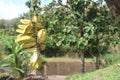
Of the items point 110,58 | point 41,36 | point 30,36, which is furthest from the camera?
point 110,58

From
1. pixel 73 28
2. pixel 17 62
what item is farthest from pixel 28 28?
pixel 73 28

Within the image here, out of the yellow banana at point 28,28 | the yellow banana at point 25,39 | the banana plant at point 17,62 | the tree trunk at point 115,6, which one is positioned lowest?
the banana plant at point 17,62

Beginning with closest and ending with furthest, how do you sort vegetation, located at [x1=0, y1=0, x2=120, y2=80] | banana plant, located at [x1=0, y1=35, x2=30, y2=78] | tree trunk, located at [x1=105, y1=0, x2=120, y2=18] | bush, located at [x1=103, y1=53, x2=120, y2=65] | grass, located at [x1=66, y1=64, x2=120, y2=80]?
tree trunk, located at [x1=105, y1=0, x2=120, y2=18] < grass, located at [x1=66, y1=64, x2=120, y2=80] < banana plant, located at [x1=0, y1=35, x2=30, y2=78] < vegetation, located at [x1=0, y1=0, x2=120, y2=80] < bush, located at [x1=103, y1=53, x2=120, y2=65]

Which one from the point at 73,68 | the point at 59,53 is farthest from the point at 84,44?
the point at 59,53

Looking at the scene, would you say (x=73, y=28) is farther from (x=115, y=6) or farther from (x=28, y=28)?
(x=115, y=6)

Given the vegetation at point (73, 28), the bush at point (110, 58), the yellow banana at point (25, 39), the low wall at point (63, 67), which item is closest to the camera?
the yellow banana at point (25, 39)

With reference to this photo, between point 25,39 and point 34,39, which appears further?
point 25,39

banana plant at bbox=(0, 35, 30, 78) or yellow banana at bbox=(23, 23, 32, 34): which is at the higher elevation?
yellow banana at bbox=(23, 23, 32, 34)

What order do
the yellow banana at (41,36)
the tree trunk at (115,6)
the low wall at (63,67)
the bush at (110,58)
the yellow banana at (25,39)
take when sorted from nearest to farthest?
1. the tree trunk at (115,6)
2. the yellow banana at (41,36)
3. the yellow banana at (25,39)
4. the bush at (110,58)
5. the low wall at (63,67)

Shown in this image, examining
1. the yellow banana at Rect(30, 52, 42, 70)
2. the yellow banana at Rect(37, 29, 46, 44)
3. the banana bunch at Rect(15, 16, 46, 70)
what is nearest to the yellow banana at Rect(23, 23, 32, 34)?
the banana bunch at Rect(15, 16, 46, 70)

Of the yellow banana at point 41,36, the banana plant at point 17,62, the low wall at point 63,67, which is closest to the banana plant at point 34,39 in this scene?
the yellow banana at point 41,36

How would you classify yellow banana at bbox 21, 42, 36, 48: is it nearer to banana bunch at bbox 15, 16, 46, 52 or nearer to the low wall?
banana bunch at bbox 15, 16, 46, 52

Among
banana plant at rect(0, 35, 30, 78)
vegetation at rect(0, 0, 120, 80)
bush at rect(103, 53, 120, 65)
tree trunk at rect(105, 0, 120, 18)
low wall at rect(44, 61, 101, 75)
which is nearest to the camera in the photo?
tree trunk at rect(105, 0, 120, 18)

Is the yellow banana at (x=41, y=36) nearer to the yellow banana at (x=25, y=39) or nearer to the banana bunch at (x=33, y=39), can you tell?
the banana bunch at (x=33, y=39)
